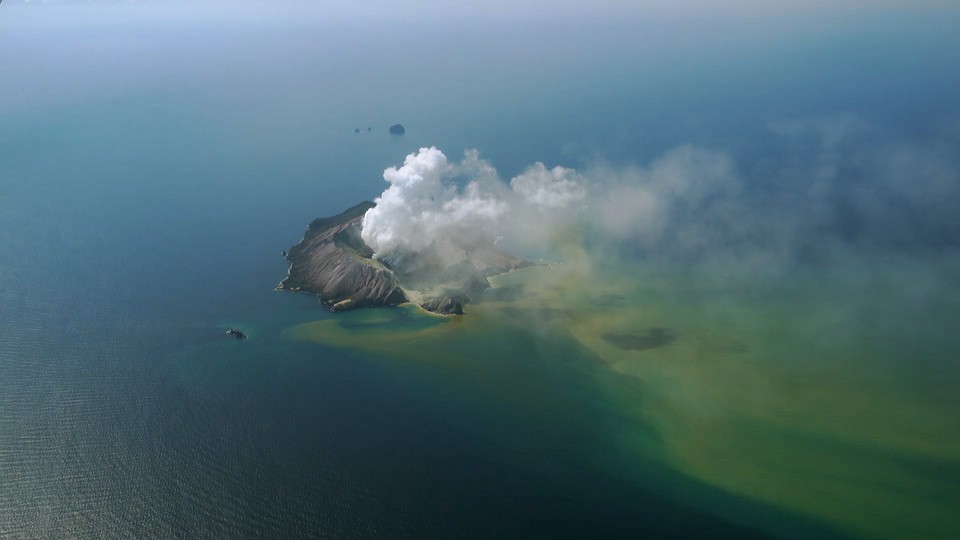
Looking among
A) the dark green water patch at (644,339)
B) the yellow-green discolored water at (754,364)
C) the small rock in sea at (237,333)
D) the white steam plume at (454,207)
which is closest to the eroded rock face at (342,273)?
the white steam plume at (454,207)

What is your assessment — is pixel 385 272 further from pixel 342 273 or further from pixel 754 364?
pixel 754 364

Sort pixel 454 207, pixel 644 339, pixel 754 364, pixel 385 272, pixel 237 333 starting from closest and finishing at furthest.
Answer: pixel 754 364
pixel 644 339
pixel 237 333
pixel 385 272
pixel 454 207

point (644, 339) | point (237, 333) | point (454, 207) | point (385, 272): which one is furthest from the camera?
point (454, 207)

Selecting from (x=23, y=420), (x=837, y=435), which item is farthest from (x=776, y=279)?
(x=23, y=420)

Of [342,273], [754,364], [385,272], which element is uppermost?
[385,272]

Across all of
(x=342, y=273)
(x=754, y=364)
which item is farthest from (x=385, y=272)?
(x=754, y=364)

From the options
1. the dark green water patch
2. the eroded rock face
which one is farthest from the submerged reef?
the dark green water patch

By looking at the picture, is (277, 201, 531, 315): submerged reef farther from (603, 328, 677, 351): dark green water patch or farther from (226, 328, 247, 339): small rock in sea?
(603, 328, 677, 351): dark green water patch

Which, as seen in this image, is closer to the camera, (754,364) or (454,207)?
(754,364)
